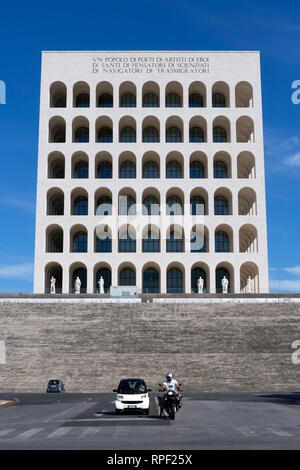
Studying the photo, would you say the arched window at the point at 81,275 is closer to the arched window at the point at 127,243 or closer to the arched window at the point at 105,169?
the arched window at the point at 127,243

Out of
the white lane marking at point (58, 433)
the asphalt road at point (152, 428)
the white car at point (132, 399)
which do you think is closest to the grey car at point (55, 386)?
the asphalt road at point (152, 428)

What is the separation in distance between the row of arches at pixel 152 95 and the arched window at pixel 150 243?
14638mm

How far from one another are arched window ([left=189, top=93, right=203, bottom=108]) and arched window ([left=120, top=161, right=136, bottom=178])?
994 cm

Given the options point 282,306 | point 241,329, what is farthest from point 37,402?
point 282,306

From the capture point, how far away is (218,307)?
4319cm

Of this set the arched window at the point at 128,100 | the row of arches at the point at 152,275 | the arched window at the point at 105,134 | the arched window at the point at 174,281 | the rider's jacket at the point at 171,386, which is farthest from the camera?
the arched window at the point at 105,134

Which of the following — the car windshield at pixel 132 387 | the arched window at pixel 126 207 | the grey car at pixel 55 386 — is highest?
the arched window at pixel 126 207

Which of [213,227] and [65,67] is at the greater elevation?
[65,67]

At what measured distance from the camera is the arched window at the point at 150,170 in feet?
221

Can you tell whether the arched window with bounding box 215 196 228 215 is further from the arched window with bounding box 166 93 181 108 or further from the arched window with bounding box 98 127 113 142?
the arched window with bounding box 98 127 113 142

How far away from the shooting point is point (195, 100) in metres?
69.5

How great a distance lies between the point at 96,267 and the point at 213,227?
512 inches

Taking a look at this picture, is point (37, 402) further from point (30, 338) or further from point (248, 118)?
point (248, 118)

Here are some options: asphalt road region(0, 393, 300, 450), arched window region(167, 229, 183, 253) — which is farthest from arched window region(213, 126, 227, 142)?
asphalt road region(0, 393, 300, 450)
